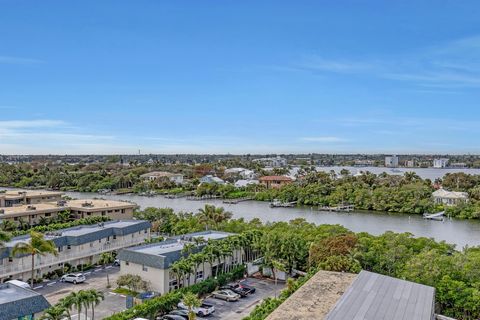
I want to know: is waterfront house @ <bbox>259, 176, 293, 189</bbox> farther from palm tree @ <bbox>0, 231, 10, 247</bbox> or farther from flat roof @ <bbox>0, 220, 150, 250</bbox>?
palm tree @ <bbox>0, 231, 10, 247</bbox>

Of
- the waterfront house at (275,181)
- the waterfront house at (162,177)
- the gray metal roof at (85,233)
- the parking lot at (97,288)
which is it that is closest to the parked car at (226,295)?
the parking lot at (97,288)

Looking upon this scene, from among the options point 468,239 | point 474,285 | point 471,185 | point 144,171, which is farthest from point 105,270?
point 144,171

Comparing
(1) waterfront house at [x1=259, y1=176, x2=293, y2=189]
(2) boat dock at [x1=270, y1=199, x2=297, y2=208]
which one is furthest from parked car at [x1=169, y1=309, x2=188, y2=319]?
(1) waterfront house at [x1=259, y1=176, x2=293, y2=189]

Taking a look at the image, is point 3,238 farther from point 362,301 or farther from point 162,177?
point 162,177

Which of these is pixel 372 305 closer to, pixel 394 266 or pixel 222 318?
pixel 222 318

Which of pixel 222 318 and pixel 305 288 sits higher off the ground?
pixel 305 288

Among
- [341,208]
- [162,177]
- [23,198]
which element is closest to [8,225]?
[23,198]
